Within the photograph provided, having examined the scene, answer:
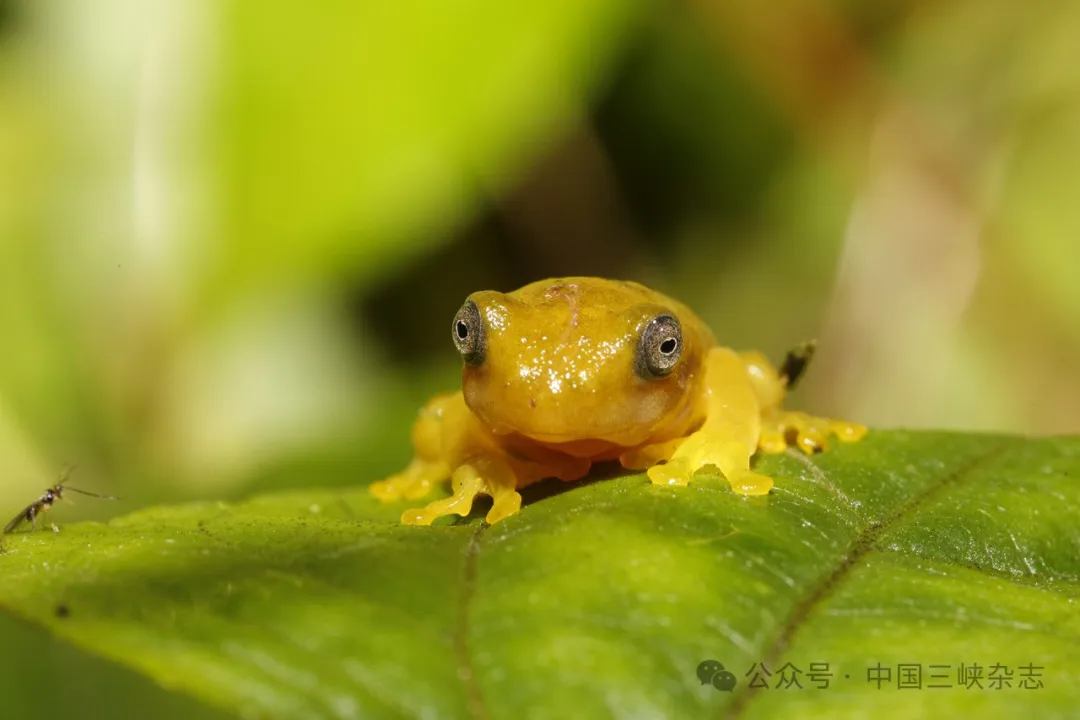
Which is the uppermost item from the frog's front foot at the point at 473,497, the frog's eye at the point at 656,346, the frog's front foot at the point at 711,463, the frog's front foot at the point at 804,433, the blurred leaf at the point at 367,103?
the blurred leaf at the point at 367,103

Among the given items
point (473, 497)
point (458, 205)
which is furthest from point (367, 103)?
point (473, 497)

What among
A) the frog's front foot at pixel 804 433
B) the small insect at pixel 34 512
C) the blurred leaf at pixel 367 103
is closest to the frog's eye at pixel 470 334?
the frog's front foot at pixel 804 433

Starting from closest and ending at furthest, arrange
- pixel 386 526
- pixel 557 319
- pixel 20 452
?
pixel 386 526 → pixel 557 319 → pixel 20 452

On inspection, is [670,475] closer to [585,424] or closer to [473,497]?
[585,424]

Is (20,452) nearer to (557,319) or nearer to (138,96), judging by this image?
(138,96)

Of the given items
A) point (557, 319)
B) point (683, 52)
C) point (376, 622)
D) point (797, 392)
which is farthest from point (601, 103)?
point (376, 622)

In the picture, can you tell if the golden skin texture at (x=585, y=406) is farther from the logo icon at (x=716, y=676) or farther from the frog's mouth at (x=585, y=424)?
the logo icon at (x=716, y=676)

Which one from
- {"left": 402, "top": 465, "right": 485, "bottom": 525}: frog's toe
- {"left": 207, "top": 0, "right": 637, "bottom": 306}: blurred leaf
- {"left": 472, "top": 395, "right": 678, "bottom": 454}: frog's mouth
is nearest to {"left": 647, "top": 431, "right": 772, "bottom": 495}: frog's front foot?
{"left": 472, "top": 395, "right": 678, "bottom": 454}: frog's mouth
